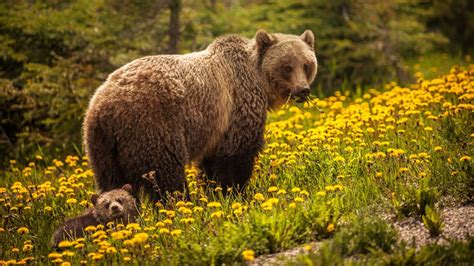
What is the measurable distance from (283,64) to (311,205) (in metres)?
2.40

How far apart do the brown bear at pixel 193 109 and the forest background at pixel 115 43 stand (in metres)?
3.16

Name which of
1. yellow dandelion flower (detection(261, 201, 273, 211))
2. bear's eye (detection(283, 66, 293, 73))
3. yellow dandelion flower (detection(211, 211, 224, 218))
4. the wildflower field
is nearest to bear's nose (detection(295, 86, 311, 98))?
bear's eye (detection(283, 66, 293, 73))

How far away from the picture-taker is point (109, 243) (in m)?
5.79

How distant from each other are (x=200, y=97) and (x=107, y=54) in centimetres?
426

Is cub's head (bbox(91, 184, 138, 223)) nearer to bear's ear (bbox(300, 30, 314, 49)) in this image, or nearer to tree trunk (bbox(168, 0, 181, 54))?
bear's ear (bbox(300, 30, 314, 49))

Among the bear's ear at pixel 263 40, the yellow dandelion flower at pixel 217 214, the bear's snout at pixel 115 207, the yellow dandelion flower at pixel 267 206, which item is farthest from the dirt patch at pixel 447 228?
the bear's ear at pixel 263 40

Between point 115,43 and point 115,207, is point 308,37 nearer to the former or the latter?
point 115,207

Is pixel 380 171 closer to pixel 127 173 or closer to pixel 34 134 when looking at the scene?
pixel 127 173

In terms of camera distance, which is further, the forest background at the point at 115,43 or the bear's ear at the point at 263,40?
the forest background at the point at 115,43

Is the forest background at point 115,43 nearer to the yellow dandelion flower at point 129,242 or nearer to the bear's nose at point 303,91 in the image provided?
the bear's nose at point 303,91

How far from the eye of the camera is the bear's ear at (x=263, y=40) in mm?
7930

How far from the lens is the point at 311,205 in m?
6.00

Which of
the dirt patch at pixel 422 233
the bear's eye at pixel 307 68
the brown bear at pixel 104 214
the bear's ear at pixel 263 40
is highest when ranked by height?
the bear's ear at pixel 263 40

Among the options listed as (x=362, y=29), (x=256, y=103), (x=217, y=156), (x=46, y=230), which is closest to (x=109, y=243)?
(x=46, y=230)
